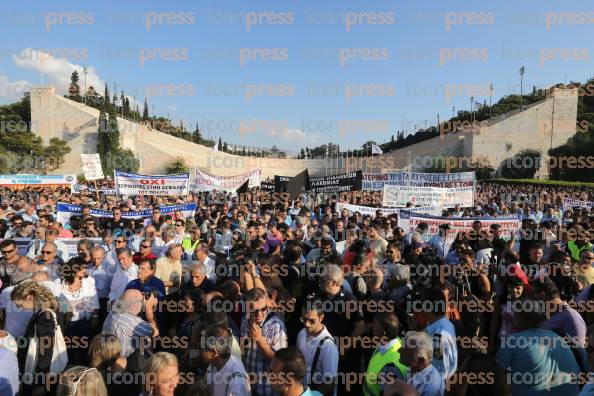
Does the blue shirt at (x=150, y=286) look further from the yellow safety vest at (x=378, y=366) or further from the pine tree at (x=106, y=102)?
the pine tree at (x=106, y=102)

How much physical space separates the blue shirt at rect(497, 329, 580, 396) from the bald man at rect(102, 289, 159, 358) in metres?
2.82

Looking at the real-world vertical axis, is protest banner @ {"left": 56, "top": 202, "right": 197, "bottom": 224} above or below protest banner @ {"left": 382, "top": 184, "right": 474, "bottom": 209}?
below

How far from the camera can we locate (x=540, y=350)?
2893 millimetres

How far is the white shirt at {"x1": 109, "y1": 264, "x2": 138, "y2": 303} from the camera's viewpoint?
16.7ft

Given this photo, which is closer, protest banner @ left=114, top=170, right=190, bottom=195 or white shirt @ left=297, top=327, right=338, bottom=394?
white shirt @ left=297, top=327, right=338, bottom=394

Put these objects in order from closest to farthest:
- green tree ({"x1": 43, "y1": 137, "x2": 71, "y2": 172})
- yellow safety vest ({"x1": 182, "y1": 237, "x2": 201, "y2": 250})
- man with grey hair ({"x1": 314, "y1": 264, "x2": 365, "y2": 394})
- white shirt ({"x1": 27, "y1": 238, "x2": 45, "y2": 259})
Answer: man with grey hair ({"x1": 314, "y1": 264, "x2": 365, "y2": 394})
white shirt ({"x1": 27, "y1": 238, "x2": 45, "y2": 259})
yellow safety vest ({"x1": 182, "y1": 237, "x2": 201, "y2": 250})
green tree ({"x1": 43, "y1": 137, "x2": 71, "y2": 172})

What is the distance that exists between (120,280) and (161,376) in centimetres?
296

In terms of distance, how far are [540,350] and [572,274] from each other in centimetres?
285

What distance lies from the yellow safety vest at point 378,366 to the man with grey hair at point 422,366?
27cm

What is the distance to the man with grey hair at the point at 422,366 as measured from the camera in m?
2.62

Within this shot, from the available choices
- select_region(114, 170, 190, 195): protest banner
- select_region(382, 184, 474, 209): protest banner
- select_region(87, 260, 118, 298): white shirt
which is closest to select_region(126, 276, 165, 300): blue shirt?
select_region(87, 260, 118, 298): white shirt

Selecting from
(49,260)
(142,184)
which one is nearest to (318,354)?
(49,260)

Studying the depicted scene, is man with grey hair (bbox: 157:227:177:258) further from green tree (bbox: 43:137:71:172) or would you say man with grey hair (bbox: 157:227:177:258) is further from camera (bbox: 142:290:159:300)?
green tree (bbox: 43:137:71:172)

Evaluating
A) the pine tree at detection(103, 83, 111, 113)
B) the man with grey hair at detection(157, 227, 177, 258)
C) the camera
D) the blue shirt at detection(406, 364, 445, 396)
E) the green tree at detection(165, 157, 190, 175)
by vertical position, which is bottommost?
the blue shirt at detection(406, 364, 445, 396)
